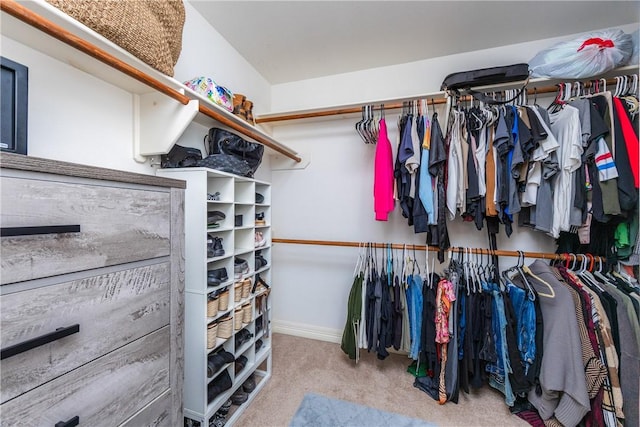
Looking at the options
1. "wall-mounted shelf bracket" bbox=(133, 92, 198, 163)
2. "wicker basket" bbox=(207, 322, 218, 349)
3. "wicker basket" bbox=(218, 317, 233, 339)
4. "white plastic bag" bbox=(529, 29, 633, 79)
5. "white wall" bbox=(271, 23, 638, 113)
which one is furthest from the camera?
"white wall" bbox=(271, 23, 638, 113)

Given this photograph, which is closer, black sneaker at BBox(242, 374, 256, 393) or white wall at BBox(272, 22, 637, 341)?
black sneaker at BBox(242, 374, 256, 393)

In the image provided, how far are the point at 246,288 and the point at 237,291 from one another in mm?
80

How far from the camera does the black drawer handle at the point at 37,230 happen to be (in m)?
0.52

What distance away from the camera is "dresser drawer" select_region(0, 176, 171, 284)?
0.55 meters

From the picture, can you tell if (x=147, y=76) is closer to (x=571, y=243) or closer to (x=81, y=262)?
(x=81, y=262)

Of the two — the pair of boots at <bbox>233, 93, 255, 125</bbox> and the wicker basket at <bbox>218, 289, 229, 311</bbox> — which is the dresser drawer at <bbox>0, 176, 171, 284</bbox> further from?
the pair of boots at <bbox>233, 93, 255, 125</bbox>

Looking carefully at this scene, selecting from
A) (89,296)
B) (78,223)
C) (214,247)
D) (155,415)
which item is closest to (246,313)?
(214,247)

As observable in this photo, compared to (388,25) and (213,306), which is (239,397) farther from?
(388,25)

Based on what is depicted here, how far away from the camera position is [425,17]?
167cm

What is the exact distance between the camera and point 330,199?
2387mm

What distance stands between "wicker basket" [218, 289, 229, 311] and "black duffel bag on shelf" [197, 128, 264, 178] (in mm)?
656

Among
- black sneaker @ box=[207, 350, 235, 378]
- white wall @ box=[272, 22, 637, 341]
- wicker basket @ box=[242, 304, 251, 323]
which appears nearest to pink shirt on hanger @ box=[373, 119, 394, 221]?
white wall @ box=[272, 22, 637, 341]

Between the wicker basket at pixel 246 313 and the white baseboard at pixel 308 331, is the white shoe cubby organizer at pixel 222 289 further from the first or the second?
the white baseboard at pixel 308 331

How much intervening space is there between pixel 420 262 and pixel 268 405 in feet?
4.84
